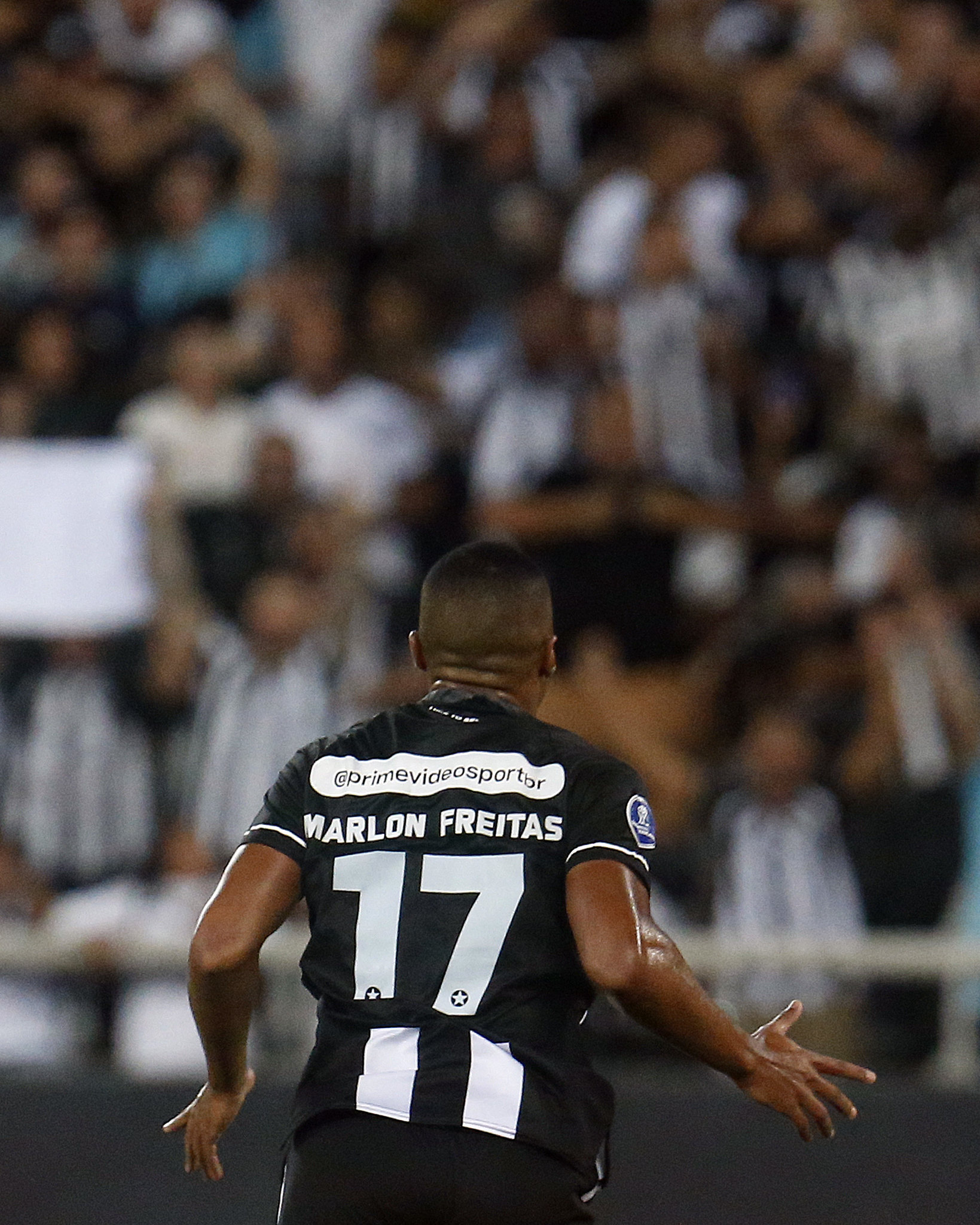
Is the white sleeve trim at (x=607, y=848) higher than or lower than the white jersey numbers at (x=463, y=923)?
higher

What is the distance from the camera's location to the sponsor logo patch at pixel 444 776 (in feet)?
10.3

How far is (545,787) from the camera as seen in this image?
313 cm

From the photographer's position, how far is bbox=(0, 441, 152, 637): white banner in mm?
7859

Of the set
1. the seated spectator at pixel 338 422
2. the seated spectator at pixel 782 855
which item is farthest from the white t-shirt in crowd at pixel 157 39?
the seated spectator at pixel 782 855

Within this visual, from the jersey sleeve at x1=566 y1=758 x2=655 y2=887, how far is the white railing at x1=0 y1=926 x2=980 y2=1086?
10.8 feet

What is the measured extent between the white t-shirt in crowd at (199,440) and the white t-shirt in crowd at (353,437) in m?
0.14

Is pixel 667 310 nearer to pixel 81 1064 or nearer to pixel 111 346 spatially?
pixel 111 346

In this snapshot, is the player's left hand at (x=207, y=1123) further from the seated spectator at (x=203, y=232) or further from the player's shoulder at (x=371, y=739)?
the seated spectator at (x=203, y=232)

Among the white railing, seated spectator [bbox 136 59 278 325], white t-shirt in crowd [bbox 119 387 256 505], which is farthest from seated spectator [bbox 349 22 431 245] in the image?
the white railing

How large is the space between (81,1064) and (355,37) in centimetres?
634

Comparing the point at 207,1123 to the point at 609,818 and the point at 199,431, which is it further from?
the point at 199,431

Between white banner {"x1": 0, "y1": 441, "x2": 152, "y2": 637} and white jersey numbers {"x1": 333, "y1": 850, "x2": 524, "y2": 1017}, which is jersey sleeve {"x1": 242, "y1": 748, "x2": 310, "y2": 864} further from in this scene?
white banner {"x1": 0, "y1": 441, "x2": 152, "y2": 637}

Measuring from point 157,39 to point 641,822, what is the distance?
832 cm

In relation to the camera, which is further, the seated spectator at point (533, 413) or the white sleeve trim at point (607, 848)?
the seated spectator at point (533, 413)
